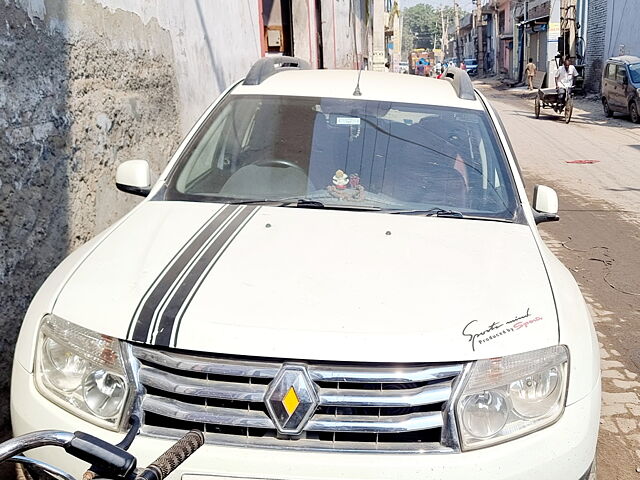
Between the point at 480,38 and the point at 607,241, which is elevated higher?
the point at 480,38

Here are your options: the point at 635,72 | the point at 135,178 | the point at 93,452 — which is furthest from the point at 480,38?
the point at 93,452

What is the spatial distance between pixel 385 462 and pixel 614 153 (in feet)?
44.3

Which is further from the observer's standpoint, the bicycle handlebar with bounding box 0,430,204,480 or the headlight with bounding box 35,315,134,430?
the headlight with bounding box 35,315,134,430

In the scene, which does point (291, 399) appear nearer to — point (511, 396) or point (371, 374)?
point (371, 374)

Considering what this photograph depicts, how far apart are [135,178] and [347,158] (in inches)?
39.3

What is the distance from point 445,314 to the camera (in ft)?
7.29

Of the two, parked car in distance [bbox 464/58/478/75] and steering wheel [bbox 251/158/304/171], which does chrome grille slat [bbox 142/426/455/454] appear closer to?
steering wheel [bbox 251/158/304/171]

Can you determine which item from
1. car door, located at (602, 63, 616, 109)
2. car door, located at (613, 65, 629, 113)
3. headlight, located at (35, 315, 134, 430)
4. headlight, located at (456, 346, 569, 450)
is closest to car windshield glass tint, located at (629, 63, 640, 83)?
car door, located at (613, 65, 629, 113)

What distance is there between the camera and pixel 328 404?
204 cm

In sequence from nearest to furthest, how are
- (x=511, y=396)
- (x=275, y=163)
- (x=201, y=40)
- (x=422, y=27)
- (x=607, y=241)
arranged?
(x=511, y=396), (x=275, y=163), (x=607, y=241), (x=201, y=40), (x=422, y=27)

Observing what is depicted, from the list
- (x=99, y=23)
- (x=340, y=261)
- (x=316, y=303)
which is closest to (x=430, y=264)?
(x=340, y=261)

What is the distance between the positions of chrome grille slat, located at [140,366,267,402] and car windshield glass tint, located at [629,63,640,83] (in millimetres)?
20190

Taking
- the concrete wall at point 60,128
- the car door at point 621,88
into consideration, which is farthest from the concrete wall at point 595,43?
the concrete wall at point 60,128

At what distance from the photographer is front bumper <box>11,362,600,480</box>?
78.4 inches
